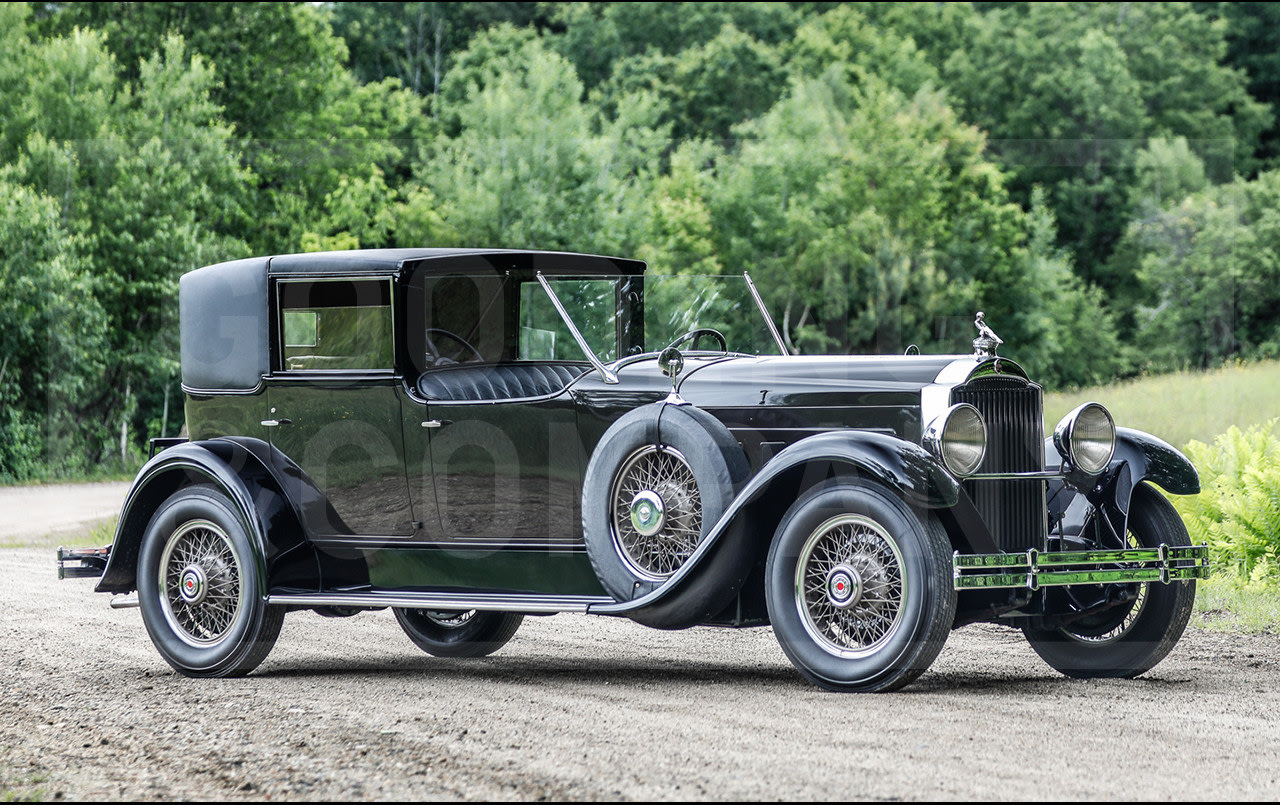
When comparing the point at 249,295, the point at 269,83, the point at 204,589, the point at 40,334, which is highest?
the point at 269,83

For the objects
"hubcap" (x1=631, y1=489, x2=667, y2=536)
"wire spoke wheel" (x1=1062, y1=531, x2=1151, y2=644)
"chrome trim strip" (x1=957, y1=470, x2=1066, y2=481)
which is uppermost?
"chrome trim strip" (x1=957, y1=470, x2=1066, y2=481)

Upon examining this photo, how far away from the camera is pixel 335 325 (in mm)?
8188

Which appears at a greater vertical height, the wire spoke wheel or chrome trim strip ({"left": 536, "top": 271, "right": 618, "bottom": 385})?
chrome trim strip ({"left": 536, "top": 271, "right": 618, "bottom": 385})

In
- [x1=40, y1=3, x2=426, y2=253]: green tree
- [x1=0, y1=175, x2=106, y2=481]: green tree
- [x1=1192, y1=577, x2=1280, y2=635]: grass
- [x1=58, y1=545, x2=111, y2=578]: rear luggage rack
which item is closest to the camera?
A: [x1=58, y1=545, x2=111, y2=578]: rear luggage rack

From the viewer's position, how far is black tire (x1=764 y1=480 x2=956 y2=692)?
6.13 m

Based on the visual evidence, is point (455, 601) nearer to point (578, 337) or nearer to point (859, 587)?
point (578, 337)

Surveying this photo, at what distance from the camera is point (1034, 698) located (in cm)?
655

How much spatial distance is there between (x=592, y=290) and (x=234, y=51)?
33.8 meters

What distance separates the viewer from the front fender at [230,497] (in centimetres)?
789

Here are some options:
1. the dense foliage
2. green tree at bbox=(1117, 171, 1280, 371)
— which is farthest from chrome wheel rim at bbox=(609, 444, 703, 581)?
green tree at bbox=(1117, 171, 1280, 371)

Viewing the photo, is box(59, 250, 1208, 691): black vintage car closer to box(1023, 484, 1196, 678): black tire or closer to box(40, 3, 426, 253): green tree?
box(1023, 484, 1196, 678): black tire

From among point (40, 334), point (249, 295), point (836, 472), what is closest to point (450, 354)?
point (249, 295)

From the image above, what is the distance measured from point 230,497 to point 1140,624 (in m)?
4.90

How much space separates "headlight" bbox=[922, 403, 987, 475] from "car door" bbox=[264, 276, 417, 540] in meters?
2.94
